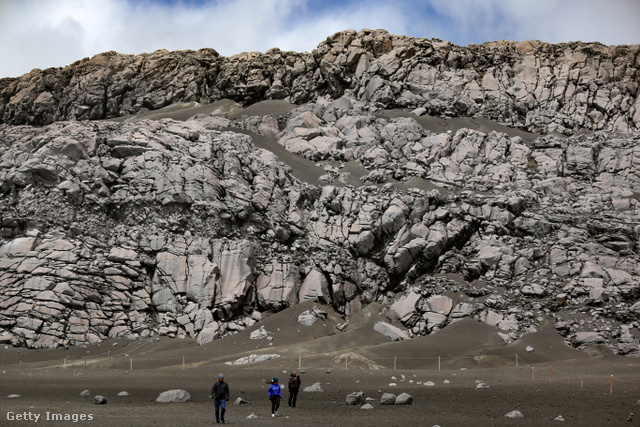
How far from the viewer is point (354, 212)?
144 feet

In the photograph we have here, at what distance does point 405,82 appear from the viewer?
58.7 metres

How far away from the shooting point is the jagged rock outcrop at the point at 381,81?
183 feet

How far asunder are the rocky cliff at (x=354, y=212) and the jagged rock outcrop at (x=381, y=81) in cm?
38

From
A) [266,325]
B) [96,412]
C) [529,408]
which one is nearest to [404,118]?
[266,325]

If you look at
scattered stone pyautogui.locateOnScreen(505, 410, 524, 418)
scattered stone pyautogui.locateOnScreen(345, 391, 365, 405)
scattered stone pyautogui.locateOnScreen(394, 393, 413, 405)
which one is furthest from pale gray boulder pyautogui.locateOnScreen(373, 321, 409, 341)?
scattered stone pyautogui.locateOnScreen(505, 410, 524, 418)

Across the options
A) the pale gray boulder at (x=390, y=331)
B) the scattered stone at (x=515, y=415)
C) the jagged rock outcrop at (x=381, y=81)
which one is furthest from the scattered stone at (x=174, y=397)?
the jagged rock outcrop at (x=381, y=81)

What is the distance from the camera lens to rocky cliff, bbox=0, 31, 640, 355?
3738 centimetres

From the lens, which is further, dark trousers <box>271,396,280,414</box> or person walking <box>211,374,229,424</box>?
dark trousers <box>271,396,280,414</box>

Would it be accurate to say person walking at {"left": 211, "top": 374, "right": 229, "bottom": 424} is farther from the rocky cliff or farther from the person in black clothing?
the rocky cliff

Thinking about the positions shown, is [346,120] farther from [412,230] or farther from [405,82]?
[412,230]

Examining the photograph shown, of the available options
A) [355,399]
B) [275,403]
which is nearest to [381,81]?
[355,399]

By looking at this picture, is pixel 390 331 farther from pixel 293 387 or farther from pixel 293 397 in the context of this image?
pixel 293 387

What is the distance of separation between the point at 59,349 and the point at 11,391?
1376 cm

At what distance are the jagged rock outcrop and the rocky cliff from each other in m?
0.38
